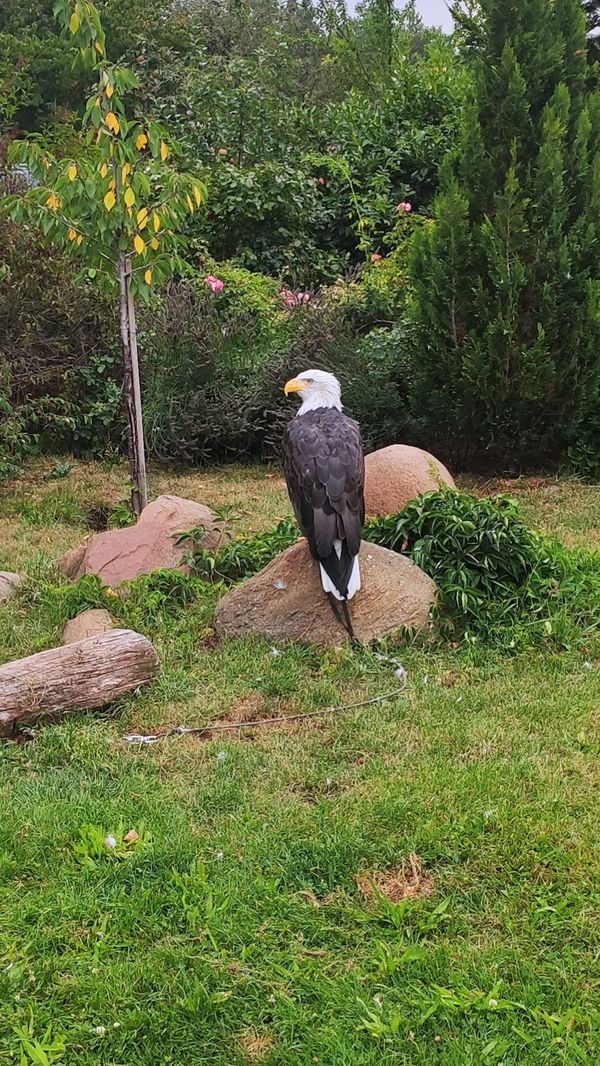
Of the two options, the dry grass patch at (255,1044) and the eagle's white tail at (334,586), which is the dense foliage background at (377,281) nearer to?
the eagle's white tail at (334,586)

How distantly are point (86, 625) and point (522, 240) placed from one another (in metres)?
4.71

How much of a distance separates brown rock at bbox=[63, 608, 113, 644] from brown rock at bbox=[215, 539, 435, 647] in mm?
567

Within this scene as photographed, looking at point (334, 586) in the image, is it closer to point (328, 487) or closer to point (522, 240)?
point (328, 487)

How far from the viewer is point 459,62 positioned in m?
12.6

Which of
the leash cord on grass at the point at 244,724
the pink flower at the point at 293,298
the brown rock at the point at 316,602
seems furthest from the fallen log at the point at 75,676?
the pink flower at the point at 293,298

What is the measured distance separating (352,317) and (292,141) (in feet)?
12.9

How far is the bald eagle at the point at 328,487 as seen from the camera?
4141 mm

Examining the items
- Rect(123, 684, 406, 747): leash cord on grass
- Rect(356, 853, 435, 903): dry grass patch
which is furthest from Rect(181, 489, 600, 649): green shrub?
Rect(356, 853, 435, 903): dry grass patch

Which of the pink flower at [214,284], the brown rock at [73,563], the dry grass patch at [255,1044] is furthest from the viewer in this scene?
the pink flower at [214,284]

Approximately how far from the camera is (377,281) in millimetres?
9289

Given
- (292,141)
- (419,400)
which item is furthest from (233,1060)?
(292,141)

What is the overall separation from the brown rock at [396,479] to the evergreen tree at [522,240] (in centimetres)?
171

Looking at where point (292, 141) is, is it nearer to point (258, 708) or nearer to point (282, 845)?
point (258, 708)

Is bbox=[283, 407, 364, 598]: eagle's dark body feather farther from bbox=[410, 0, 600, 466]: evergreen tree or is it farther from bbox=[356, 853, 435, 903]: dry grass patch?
bbox=[410, 0, 600, 466]: evergreen tree
